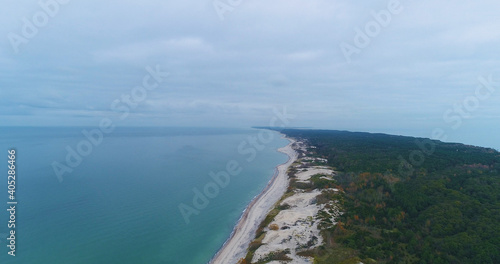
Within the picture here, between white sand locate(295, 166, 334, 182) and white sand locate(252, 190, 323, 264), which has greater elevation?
white sand locate(295, 166, 334, 182)

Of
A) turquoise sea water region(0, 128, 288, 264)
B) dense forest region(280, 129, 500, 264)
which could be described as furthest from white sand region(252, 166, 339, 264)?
turquoise sea water region(0, 128, 288, 264)

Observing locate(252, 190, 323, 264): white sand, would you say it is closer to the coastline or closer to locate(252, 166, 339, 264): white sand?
locate(252, 166, 339, 264): white sand

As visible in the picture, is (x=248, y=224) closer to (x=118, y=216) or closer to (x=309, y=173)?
(x=118, y=216)

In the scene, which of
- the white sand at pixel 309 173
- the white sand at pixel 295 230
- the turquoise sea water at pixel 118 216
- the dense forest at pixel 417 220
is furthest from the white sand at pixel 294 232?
the white sand at pixel 309 173

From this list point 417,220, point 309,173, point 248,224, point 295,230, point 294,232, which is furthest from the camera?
point 309,173

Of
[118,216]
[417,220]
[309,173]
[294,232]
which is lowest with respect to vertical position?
[118,216]

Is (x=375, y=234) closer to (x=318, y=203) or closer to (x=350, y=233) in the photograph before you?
(x=350, y=233)

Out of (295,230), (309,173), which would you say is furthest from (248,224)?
(309,173)

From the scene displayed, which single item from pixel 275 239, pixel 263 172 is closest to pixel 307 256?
pixel 275 239
